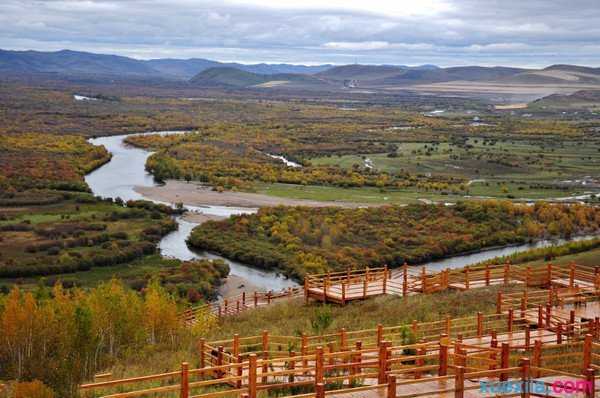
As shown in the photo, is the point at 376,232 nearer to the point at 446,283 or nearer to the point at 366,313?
the point at 446,283

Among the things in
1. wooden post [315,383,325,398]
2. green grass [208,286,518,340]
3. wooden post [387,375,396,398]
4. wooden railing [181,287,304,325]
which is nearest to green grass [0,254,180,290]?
wooden railing [181,287,304,325]

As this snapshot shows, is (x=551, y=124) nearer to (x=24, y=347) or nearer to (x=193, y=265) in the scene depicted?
(x=193, y=265)

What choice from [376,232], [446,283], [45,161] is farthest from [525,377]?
[45,161]

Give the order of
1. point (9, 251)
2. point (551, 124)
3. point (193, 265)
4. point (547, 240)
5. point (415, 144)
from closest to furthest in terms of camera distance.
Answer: point (193, 265) < point (9, 251) < point (547, 240) < point (415, 144) < point (551, 124)

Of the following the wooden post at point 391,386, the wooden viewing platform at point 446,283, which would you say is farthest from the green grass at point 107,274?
the wooden post at point 391,386

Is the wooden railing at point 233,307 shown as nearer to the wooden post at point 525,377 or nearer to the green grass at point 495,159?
the wooden post at point 525,377

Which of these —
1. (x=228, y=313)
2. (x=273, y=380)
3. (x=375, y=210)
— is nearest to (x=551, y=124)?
(x=375, y=210)

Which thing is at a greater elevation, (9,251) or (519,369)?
(519,369)

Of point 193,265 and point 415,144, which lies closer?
point 193,265
